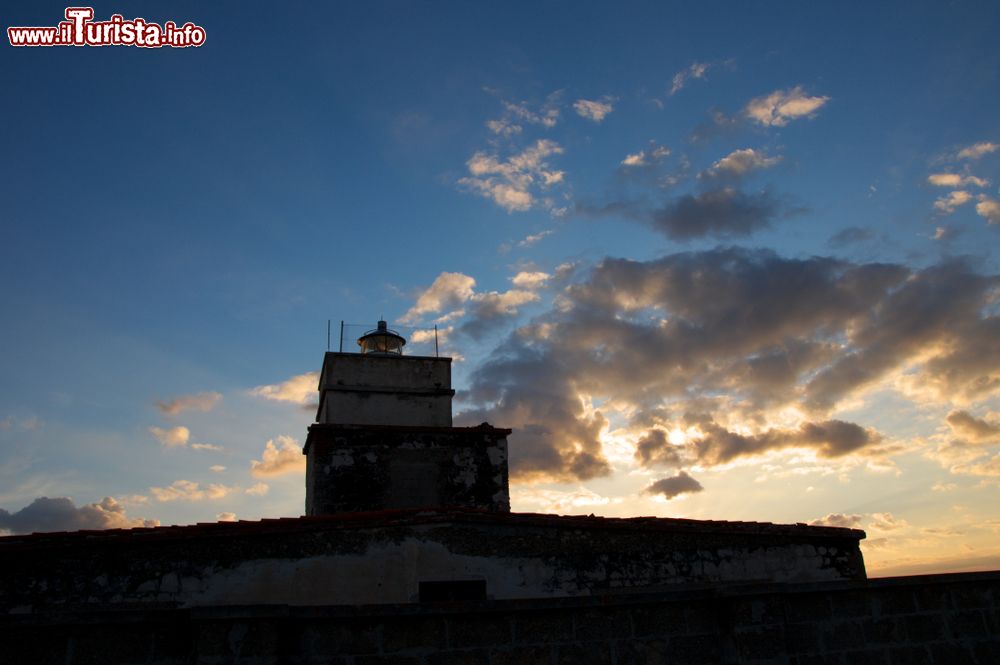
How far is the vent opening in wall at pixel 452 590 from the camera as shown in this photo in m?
10.0

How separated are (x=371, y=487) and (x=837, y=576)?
31.0 feet

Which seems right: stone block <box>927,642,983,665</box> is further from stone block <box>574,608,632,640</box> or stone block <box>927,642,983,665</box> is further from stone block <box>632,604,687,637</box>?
stone block <box>574,608,632,640</box>

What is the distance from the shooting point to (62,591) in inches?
357

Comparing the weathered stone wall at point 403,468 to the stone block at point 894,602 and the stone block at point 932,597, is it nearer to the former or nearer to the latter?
the stone block at point 894,602

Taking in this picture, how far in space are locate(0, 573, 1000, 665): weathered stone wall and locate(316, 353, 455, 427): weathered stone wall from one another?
12950 mm

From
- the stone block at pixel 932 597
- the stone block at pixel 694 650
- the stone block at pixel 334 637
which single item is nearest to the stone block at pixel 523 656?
the stone block at pixel 334 637

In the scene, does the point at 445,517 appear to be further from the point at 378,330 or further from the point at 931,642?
the point at 378,330

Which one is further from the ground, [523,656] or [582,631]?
[582,631]

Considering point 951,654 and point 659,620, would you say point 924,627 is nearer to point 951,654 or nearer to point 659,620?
point 951,654

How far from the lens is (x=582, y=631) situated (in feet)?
19.3

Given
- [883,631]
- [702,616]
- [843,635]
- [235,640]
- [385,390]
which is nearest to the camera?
[235,640]

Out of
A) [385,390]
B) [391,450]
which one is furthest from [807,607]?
[385,390]

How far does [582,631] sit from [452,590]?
4.61 meters

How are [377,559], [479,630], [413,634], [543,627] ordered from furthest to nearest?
[377,559] < [543,627] < [479,630] < [413,634]
